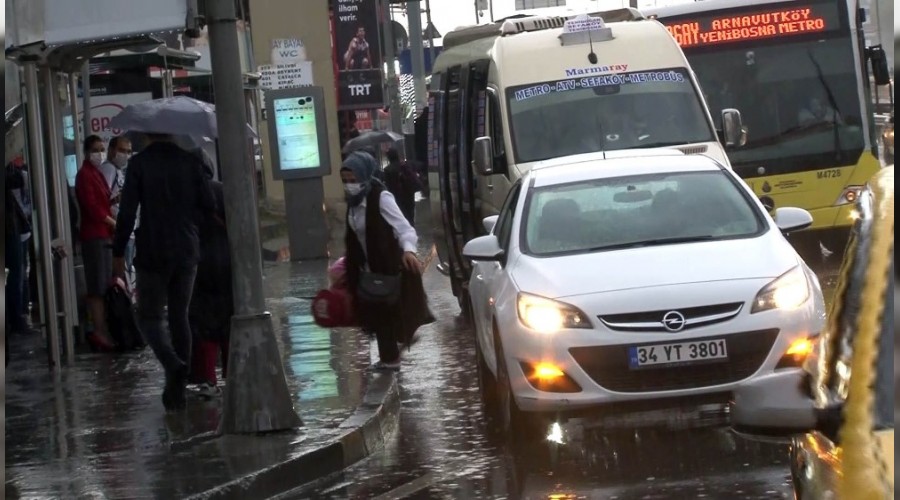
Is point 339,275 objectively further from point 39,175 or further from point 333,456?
point 333,456

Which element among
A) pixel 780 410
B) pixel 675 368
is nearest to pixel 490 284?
pixel 675 368

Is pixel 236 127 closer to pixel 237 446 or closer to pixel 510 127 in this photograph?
pixel 237 446

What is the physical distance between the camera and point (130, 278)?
591 inches

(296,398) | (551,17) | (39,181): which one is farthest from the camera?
(551,17)

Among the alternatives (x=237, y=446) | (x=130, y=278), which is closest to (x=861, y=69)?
(x=130, y=278)

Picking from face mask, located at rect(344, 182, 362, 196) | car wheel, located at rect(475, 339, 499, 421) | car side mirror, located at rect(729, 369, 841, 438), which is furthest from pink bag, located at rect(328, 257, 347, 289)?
car side mirror, located at rect(729, 369, 841, 438)

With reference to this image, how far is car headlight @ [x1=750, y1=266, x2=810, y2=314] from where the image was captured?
8656 mm

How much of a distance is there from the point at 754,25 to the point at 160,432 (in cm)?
1085

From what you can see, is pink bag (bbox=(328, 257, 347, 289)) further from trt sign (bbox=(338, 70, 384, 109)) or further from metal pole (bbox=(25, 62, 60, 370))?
trt sign (bbox=(338, 70, 384, 109))

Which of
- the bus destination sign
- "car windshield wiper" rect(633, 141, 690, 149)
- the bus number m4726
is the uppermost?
the bus destination sign

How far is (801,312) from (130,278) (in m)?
7.96

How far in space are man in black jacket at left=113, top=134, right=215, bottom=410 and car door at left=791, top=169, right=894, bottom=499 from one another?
23.0 feet

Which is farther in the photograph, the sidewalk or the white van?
the white van

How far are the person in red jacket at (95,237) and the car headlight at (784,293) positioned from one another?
7.01 meters
